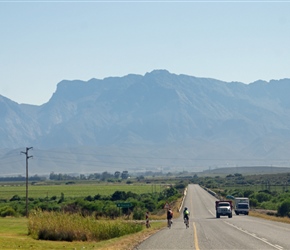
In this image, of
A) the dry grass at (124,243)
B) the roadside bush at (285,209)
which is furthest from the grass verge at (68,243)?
the roadside bush at (285,209)

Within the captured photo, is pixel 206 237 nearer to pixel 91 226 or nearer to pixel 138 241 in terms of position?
pixel 138 241

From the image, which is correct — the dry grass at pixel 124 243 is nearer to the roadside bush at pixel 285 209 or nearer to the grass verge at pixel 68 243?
the grass verge at pixel 68 243

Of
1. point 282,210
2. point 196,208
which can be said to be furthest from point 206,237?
point 196,208

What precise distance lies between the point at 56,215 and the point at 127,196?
73603 millimetres

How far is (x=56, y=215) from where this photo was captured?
4591cm

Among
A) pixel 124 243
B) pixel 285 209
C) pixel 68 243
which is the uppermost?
pixel 285 209

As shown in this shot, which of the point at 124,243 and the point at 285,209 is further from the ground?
the point at 285,209

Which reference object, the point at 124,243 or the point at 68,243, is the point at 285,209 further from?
the point at 124,243

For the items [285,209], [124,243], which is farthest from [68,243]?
[285,209]

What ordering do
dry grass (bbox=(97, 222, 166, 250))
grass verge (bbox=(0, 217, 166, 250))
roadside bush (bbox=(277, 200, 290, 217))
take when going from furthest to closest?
roadside bush (bbox=(277, 200, 290, 217))
grass verge (bbox=(0, 217, 166, 250))
dry grass (bbox=(97, 222, 166, 250))

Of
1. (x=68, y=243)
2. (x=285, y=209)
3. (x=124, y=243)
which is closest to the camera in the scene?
(x=124, y=243)

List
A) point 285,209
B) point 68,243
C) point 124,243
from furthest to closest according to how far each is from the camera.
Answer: point 285,209 < point 68,243 < point 124,243

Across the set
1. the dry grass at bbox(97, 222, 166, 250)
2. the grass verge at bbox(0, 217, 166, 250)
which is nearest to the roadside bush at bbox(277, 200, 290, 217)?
the grass verge at bbox(0, 217, 166, 250)

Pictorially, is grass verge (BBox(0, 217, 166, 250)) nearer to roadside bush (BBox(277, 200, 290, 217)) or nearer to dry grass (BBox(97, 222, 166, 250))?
dry grass (BBox(97, 222, 166, 250))
